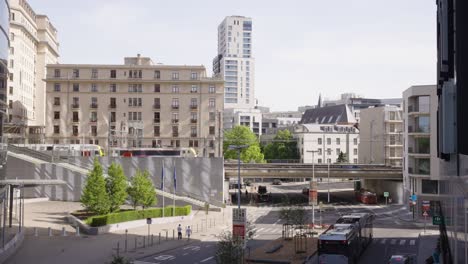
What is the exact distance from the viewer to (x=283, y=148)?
159 meters

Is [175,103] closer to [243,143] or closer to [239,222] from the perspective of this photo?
[243,143]

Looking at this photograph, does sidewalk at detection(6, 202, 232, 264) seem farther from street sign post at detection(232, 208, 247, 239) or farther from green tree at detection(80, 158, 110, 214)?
street sign post at detection(232, 208, 247, 239)

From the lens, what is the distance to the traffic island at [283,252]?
126 feet

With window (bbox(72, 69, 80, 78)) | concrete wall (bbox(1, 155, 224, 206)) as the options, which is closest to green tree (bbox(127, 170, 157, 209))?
concrete wall (bbox(1, 155, 224, 206))

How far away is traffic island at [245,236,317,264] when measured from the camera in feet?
126

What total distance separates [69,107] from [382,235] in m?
66.2

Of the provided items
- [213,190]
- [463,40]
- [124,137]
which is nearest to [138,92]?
[124,137]

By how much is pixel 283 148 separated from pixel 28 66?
70.9 metres

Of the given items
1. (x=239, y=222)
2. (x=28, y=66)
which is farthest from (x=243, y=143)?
(x=239, y=222)

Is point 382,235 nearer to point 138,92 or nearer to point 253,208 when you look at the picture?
point 253,208

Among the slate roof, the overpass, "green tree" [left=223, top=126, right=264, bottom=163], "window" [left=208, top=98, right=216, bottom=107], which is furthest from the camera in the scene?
the slate roof

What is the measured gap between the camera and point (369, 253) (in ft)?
148

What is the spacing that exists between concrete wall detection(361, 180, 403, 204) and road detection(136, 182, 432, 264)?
20.9 ft

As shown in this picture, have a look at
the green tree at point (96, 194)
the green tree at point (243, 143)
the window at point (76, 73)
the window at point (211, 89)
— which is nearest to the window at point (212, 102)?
the window at point (211, 89)
